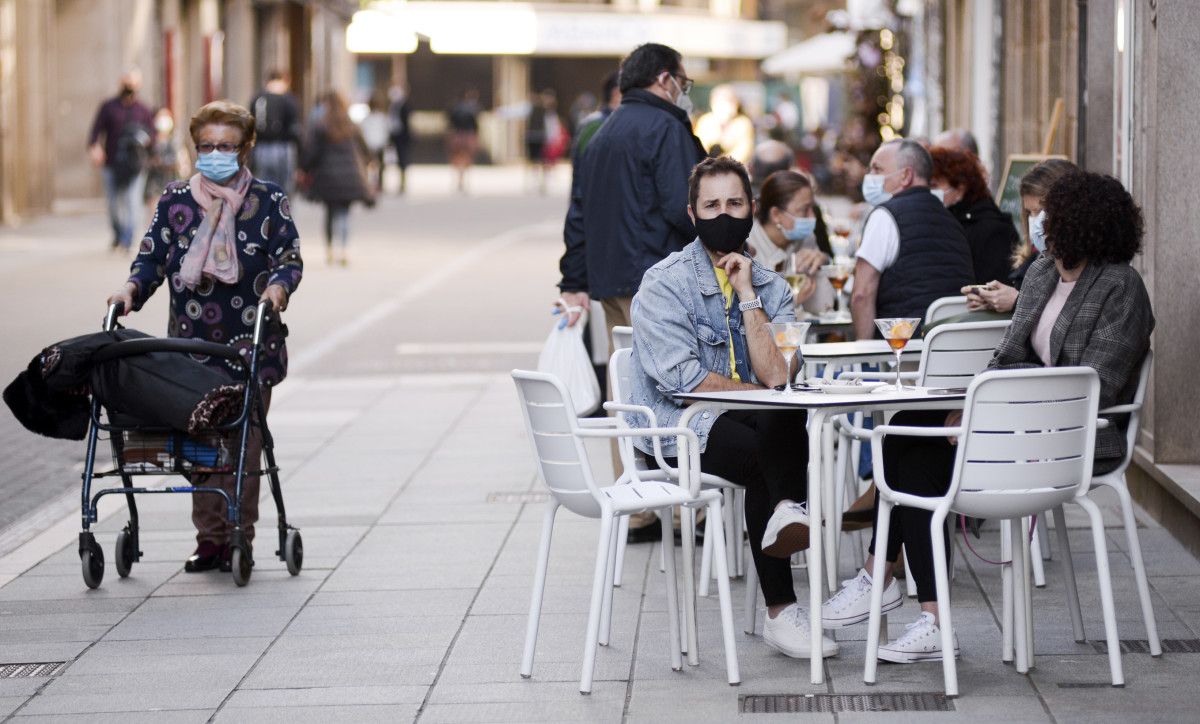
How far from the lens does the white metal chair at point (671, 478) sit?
234 inches

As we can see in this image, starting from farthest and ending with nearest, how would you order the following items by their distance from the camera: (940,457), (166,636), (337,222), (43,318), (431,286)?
1. (337,222)
2. (431,286)
3. (43,318)
4. (166,636)
5. (940,457)

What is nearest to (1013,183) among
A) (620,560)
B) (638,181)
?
(638,181)

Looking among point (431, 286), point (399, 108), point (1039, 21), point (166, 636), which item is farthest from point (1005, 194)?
point (399, 108)

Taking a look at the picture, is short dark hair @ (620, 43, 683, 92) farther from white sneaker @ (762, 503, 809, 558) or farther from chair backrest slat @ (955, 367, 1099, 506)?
chair backrest slat @ (955, 367, 1099, 506)

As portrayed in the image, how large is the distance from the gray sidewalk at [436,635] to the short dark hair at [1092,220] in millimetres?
1179

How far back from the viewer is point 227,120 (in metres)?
7.41

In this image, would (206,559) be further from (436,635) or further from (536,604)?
(536,604)

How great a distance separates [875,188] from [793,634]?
2.96 m

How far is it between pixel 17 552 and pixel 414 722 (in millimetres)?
3210

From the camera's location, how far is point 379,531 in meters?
8.32

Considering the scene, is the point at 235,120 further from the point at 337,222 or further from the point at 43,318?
the point at 337,222

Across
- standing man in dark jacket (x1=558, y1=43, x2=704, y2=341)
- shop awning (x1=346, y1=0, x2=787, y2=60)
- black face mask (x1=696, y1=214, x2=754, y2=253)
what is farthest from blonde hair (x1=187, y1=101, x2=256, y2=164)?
shop awning (x1=346, y1=0, x2=787, y2=60)

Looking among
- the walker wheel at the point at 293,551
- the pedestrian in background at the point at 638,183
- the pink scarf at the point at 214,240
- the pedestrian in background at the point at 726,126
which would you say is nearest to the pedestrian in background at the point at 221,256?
the pink scarf at the point at 214,240

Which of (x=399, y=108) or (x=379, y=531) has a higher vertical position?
(x=399, y=108)
